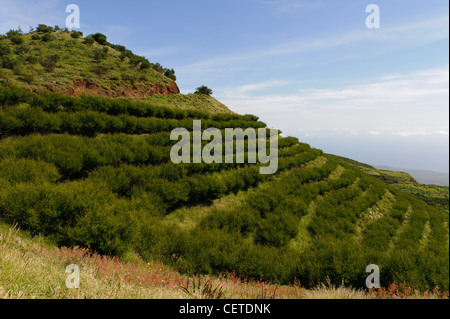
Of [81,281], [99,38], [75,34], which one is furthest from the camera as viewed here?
[99,38]

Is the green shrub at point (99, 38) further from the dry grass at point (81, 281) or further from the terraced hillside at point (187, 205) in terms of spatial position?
the dry grass at point (81, 281)

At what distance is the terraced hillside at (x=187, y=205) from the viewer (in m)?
5.02

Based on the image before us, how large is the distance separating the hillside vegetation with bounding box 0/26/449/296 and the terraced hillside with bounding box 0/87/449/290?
0.04 meters

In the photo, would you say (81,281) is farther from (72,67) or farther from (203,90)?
(203,90)

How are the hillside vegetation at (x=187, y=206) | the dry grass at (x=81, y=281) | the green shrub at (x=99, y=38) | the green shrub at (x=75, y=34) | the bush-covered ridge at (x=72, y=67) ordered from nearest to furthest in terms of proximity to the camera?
the dry grass at (x=81, y=281), the hillside vegetation at (x=187, y=206), the bush-covered ridge at (x=72, y=67), the green shrub at (x=75, y=34), the green shrub at (x=99, y=38)

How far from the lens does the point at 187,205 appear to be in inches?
390

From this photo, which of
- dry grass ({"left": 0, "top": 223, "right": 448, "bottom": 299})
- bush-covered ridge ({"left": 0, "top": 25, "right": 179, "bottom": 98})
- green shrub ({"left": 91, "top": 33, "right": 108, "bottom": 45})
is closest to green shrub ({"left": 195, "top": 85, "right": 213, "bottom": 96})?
Result: bush-covered ridge ({"left": 0, "top": 25, "right": 179, "bottom": 98})

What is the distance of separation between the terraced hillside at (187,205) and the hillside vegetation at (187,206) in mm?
45

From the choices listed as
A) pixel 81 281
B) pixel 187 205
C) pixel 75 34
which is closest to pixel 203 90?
pixel 75 34

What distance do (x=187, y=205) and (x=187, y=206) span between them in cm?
6

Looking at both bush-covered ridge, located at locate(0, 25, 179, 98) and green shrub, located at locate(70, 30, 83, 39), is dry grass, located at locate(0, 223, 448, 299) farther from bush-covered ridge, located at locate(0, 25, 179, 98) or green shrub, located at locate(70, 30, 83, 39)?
green shrub, located at locate(70, 30, 83, 39)

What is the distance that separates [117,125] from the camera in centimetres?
1220

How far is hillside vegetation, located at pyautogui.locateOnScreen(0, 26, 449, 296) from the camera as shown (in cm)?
500

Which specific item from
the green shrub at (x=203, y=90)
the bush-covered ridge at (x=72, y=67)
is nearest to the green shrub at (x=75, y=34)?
the bush-covered ridge at (x=72, y=67)
